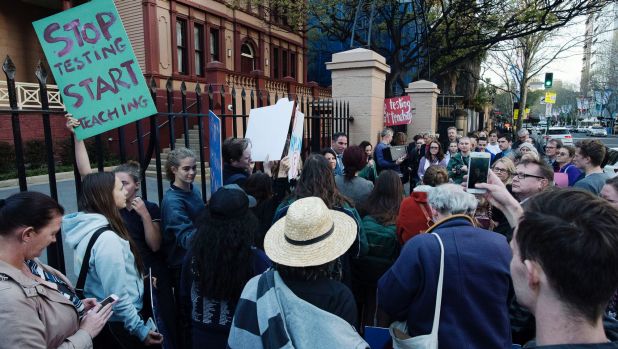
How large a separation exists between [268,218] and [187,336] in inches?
44.8

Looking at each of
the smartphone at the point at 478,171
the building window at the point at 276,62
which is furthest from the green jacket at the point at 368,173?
the building window at the point at 276,62

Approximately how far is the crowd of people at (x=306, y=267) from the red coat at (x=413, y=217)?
11mm

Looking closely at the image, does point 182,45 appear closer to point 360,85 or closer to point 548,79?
point 360,85

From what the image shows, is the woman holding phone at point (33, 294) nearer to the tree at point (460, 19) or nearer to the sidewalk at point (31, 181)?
the sidewalk at point (31, 181)

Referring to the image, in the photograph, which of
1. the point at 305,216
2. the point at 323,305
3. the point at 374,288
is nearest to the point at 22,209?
A: the point at 305,216

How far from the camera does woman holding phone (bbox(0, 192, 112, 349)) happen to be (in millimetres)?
1550

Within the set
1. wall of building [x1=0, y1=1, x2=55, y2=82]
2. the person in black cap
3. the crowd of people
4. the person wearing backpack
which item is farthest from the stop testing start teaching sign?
wall of building [x1=0, y1=1, x2=55, y2=82]

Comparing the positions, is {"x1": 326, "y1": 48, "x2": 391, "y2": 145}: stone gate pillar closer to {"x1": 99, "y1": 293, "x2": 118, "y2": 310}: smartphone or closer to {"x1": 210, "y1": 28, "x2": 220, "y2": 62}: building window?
{"x1": 99, "y1": 293, "x2": 118, "y2": 310}: smartphone

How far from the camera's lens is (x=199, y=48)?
60.7 ft

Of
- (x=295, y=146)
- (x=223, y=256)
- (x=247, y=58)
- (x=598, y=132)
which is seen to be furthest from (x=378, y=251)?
(x=598, y=132)

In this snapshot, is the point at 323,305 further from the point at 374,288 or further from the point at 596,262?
the point at 374,288

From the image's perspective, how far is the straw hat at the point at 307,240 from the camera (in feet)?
5.73

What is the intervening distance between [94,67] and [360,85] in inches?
216

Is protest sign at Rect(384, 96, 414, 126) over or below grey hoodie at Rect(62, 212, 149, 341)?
over
